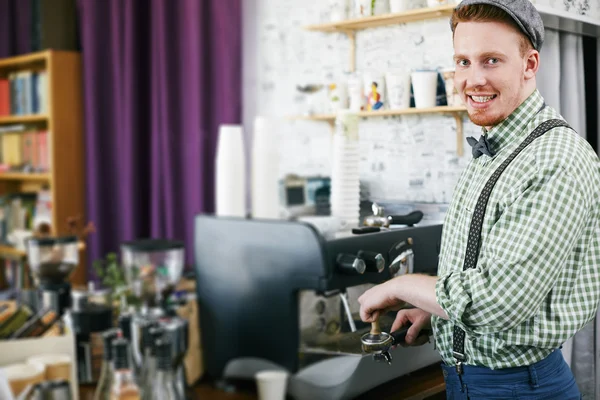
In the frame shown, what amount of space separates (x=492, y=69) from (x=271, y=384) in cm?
45

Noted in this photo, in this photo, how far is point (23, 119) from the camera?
3463mm

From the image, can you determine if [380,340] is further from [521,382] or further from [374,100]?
[374,100]

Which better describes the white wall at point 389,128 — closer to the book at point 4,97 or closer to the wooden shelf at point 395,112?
the wooden shelf at point 395,112

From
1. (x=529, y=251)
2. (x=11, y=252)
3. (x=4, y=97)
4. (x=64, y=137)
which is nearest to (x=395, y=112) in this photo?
(x=529, y=251)

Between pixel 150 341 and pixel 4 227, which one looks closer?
pixel 150 341

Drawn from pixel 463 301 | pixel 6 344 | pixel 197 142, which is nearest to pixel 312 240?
pixel 463 301

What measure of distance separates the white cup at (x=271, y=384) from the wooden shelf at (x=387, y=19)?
1.64 ft

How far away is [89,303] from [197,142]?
134 cm

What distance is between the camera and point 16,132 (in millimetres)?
3564

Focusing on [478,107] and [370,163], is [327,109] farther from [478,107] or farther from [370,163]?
[478,107]

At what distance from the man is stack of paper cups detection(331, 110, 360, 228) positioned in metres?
0.12

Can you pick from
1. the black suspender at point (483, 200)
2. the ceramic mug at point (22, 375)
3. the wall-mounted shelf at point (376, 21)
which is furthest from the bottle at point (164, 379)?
the wall-mounted shelf at point (376, 21)

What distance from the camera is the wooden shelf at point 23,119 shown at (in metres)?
3.34

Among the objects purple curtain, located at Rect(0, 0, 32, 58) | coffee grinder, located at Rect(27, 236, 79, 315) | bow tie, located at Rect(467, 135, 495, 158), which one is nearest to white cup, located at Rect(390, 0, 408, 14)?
bow tie, located at Rect(467, 135, 495, 158)
